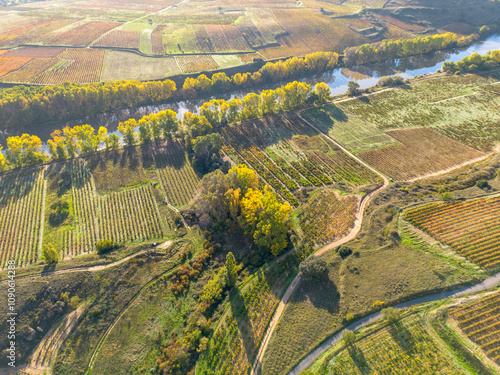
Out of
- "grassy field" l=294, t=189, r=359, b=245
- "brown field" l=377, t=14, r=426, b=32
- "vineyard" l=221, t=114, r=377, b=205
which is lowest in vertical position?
"grassy field" l=294, t=189, r=359, b=245

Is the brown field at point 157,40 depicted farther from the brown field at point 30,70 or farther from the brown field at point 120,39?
the brown field at point 30,70

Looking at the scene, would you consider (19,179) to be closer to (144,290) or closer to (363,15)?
(144,290)

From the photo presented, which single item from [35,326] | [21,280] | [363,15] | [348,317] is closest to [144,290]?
[35,326]

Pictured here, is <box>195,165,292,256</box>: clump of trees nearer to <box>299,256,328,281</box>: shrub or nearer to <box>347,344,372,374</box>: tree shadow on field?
<box>299,256,328,281</box>: shrub

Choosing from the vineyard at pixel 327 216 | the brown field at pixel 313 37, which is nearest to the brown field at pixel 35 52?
the brown field at pixel 313 37

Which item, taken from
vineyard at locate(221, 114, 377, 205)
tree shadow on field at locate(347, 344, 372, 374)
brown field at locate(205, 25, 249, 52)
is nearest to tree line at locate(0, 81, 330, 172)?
vineyard at locate(221, 114, 377, 205)

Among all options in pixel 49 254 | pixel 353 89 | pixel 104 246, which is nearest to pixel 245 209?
pixel 104 246
